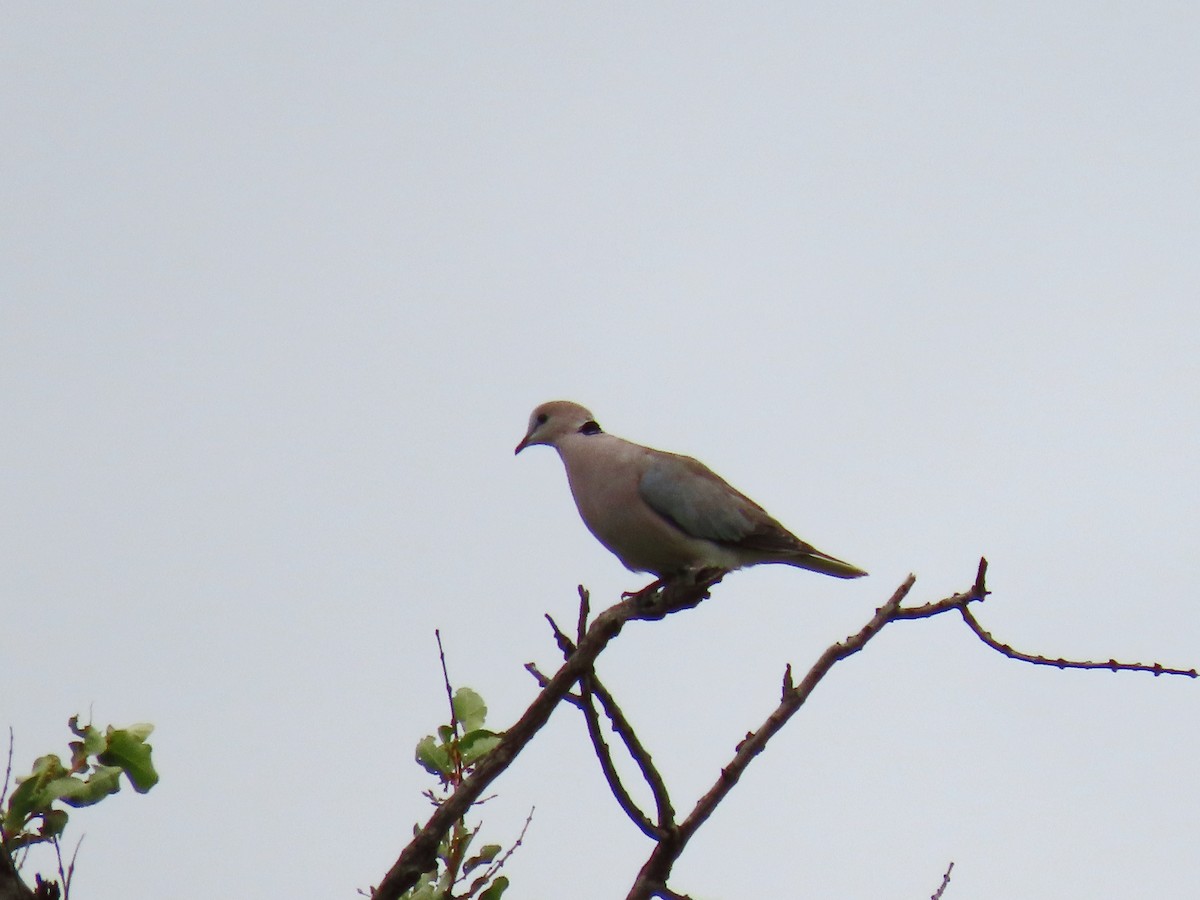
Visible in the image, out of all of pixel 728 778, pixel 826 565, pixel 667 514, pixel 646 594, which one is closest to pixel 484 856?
pixel 728 778

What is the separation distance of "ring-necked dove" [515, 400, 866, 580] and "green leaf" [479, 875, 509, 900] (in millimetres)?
2568

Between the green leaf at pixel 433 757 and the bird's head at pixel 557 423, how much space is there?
3.29 meters

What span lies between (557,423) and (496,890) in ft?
12.0

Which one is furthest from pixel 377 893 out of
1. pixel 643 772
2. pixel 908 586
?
pixel 908 586

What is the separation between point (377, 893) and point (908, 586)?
1.53 meters

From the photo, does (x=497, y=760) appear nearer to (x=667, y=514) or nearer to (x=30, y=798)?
(x=30, y=798)

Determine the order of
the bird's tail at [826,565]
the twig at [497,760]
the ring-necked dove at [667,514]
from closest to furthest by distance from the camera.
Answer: the twig at [497,760] < the ring-necked dove at [667,514] < the bird's tail at [826,565]

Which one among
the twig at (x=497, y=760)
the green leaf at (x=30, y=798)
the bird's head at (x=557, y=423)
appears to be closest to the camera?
the green leaf at (x=30, y=798)

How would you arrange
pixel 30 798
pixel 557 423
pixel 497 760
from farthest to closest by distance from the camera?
pixel 557 423 → pixel 497 760 → pixel 30 798

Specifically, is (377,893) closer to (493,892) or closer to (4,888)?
(493,892)

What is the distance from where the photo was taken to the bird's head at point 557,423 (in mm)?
6504

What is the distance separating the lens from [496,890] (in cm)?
307

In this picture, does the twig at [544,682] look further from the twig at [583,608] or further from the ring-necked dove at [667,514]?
the ring-necked dove at [667,514]

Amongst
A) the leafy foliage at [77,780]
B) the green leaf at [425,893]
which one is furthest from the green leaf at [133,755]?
the green leaf at [425,893]
